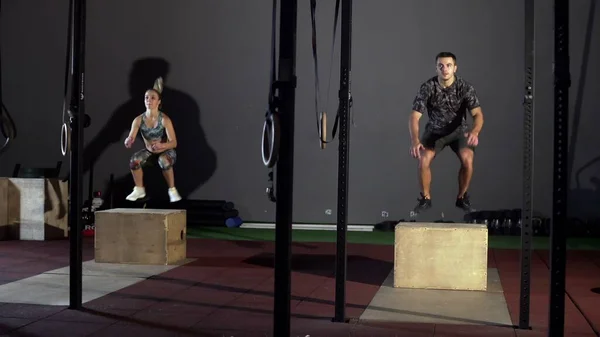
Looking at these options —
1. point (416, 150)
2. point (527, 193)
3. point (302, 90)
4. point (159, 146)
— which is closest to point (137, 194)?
point (159, 146)

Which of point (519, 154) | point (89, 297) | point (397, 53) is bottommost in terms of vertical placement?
point (89, 297)

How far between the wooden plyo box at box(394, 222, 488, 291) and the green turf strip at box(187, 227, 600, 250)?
2691mm

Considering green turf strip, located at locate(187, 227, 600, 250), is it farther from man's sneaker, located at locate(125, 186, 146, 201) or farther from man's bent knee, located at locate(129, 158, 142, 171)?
man's bent knee, located at locate(129, 158, 142, 171)

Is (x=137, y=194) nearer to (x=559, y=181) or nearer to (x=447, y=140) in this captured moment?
(x=447, y=140)

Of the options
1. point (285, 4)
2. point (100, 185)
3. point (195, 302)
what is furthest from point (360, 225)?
point (285, 4)

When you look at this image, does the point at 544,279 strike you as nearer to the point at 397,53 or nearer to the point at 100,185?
the point at 397,53

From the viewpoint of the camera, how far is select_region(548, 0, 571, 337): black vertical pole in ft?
8.34

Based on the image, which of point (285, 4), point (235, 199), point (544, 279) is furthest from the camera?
point (235, 199)

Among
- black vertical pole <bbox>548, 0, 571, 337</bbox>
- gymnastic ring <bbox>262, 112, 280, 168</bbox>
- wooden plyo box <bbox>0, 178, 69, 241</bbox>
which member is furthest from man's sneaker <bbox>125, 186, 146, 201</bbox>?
black vertical pole <bbox>548, 0, 571, 337</bbox>

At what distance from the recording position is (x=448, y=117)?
671cm

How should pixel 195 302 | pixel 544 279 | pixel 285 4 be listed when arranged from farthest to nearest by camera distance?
pixel 544 279, pixel 195 302, pixel 285 4

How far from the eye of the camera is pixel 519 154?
875cm

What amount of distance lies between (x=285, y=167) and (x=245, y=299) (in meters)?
2.32

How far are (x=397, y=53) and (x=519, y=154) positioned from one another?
1.85m
